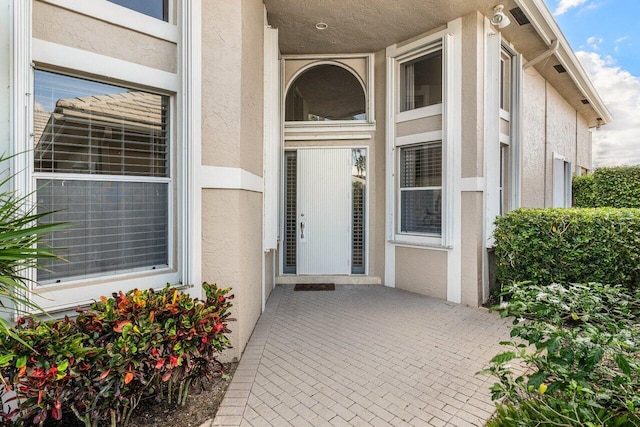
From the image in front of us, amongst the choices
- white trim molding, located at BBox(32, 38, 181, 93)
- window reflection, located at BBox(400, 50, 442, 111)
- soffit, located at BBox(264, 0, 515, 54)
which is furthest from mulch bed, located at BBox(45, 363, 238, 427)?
window reflection, located at BBox(400, 50, 442, 111)

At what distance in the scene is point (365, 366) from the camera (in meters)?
3.27

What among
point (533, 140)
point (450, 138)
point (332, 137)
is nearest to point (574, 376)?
point (450, 138)

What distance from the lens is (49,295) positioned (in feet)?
8.35

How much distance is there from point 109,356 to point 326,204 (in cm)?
483

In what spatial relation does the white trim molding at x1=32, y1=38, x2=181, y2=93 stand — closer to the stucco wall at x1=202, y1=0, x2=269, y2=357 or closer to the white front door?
the stucco wall at x1=202, y1=0, x2=269, y2=357

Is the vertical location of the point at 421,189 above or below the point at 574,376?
above

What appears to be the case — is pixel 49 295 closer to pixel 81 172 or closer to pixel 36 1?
pixel 81 172

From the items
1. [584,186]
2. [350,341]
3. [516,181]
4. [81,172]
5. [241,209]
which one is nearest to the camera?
[81,172]

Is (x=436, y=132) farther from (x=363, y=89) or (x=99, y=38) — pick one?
(x=99, y=38)

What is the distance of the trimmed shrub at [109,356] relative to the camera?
192 centimetres

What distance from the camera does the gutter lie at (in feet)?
17.0

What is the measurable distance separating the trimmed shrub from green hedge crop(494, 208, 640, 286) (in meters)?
4.42

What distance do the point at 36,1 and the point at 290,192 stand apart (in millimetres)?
4589

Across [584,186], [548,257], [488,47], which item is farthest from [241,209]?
[584,186]
